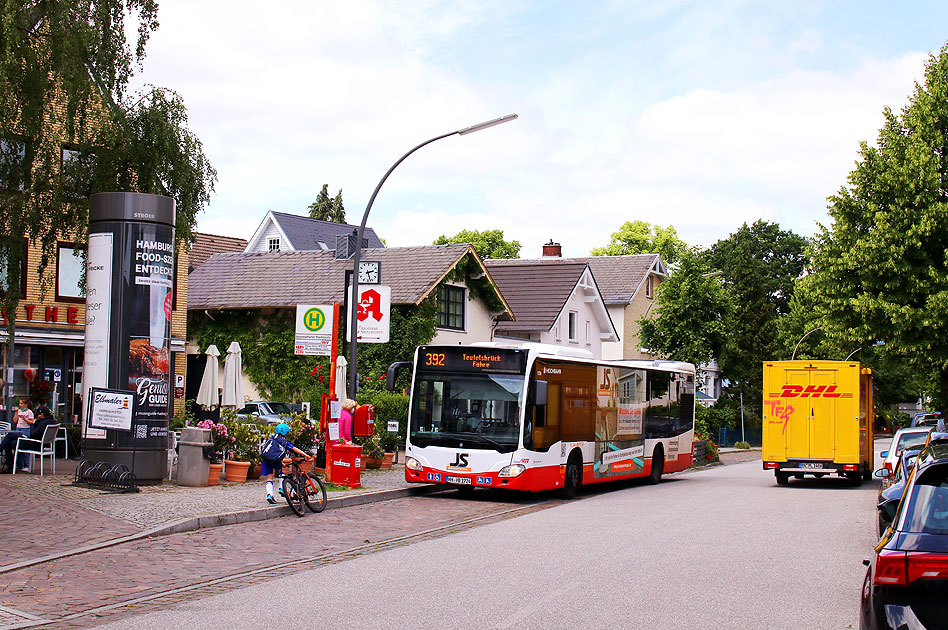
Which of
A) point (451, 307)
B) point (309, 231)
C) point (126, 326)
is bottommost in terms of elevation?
point (126, 326)

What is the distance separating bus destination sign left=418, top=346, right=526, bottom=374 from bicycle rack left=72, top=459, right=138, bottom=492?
578cm

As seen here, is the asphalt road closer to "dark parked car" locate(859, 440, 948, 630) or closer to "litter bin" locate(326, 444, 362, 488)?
"dark parked car" locate(859, 440, 948, 630)

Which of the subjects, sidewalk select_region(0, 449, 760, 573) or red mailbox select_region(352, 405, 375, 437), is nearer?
sidewalk select_region(0, 449, 760, 573)

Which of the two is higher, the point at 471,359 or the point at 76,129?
the point at 76,129

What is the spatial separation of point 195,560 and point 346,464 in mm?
8074

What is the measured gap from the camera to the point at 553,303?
4909cm

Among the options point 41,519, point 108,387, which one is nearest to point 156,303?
point 108,387

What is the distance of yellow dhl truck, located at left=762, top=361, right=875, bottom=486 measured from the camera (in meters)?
24.3

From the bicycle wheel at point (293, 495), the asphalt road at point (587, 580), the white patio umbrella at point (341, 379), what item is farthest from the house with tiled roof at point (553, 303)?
the asphalt road at point (587, 580)

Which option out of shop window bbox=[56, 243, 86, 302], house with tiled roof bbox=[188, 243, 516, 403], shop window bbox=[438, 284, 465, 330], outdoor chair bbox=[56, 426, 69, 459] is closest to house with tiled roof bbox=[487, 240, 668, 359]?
house with tiled roof bbox=[188, 243, 516, 403]

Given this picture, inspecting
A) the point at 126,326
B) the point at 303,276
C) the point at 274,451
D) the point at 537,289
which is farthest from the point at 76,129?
the point at 537,289

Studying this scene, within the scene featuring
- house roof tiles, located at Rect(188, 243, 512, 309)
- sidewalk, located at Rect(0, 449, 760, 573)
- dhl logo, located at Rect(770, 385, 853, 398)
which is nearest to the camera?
sidewalk, located at Rect(0, 449, 760, 573)

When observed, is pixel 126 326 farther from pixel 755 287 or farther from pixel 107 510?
pixel 755 287

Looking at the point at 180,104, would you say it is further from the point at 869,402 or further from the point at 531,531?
the point at 869,402
